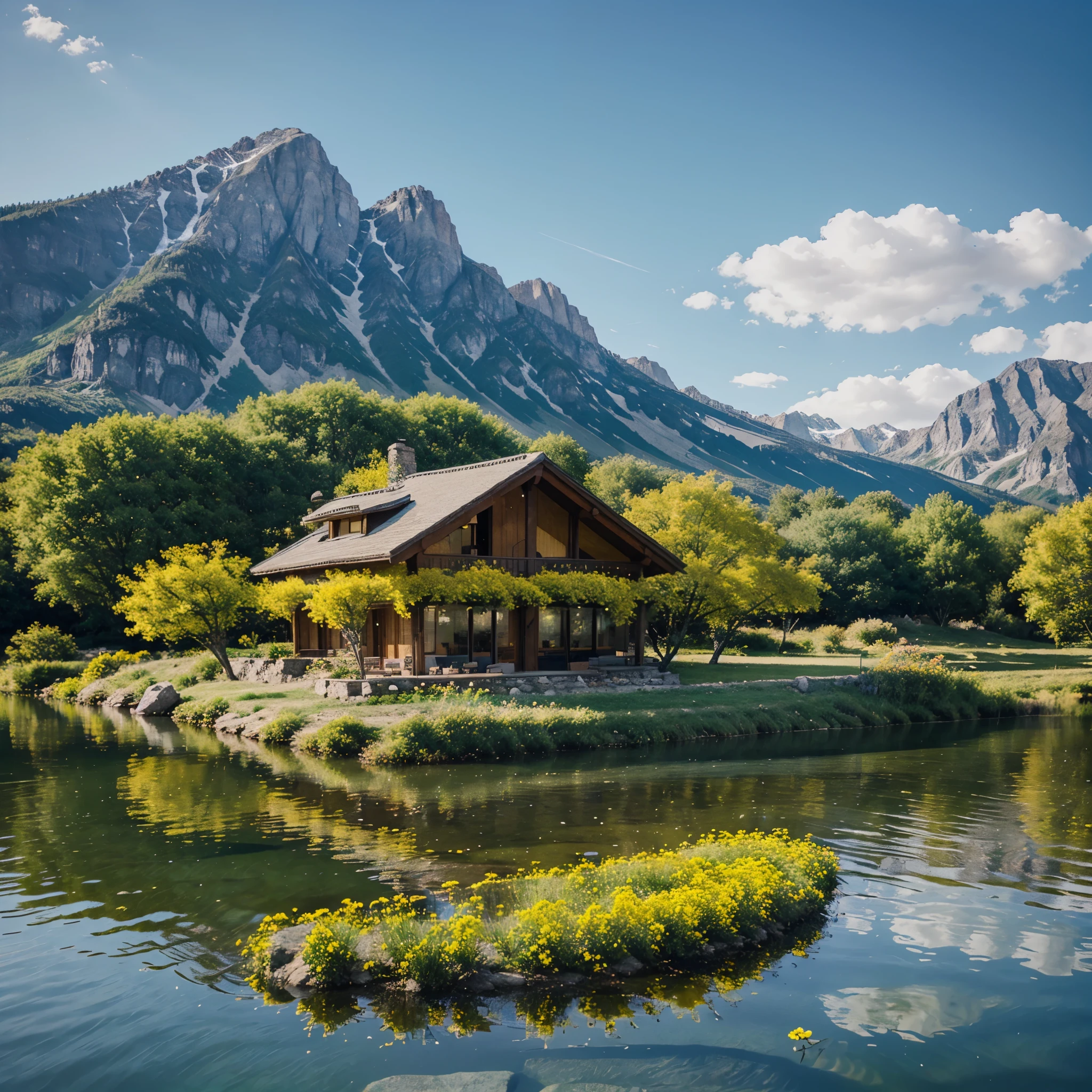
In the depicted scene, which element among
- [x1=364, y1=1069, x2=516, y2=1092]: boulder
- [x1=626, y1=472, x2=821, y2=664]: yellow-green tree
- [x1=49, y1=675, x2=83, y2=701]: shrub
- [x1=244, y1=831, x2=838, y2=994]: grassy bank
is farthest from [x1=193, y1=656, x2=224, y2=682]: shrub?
[x1=364, y1=1069, x2=516, y2=1092]: boulder

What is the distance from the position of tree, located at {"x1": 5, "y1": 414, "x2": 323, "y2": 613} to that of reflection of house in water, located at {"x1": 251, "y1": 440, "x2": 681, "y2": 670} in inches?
525

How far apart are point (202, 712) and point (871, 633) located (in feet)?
130

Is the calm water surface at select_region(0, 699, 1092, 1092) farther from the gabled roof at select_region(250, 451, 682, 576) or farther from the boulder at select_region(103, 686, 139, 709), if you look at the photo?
→ the boulder at select_region(103, 686, 139, 709)

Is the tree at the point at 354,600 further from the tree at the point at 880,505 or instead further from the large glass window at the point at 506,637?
the tree at the point at 880,505

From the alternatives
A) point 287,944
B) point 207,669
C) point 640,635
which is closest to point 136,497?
point 207,669

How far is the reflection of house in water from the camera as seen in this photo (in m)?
28.5

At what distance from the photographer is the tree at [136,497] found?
43750 millimetres

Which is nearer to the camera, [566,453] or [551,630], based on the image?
[551,630]

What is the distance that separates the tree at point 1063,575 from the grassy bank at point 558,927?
3845cm

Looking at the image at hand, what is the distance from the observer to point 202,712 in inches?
1085

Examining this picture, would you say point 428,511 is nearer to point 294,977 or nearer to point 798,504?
point 294,977

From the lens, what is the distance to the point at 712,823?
1451cm

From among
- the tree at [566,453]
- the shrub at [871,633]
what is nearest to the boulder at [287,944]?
the shrub at [871,633]

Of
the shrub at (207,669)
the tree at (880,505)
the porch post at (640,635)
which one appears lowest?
the shrub at (207,669)
